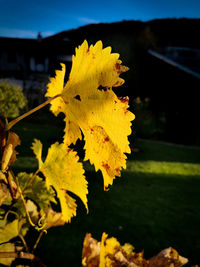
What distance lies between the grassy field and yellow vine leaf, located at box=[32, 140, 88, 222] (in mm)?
2003

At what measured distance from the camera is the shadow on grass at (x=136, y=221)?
2424mm

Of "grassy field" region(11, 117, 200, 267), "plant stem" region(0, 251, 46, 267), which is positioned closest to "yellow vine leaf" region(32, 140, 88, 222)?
"plant stem" region(0, 251, 46, 267)

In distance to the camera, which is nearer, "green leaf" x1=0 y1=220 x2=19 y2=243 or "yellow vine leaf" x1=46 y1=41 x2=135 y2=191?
"yellow vine leaf" x1=46 y1=41 x2=135 y2=191

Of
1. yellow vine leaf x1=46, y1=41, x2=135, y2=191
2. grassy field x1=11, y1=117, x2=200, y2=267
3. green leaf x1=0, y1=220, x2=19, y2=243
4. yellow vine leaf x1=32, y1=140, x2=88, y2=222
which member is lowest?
grassy field x1=11, y1=117, x2=200, y2=267

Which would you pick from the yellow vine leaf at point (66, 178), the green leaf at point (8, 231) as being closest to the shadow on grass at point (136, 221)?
the green leaf at point (8, 231)

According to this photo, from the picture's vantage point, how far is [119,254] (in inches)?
21.4

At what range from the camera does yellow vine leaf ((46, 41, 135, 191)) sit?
1.08 feet

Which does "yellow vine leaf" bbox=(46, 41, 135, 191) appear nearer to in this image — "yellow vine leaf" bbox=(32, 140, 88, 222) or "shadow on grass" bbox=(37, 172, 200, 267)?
"yellow vine leaf" bbox=(32, 140, 88, 222)

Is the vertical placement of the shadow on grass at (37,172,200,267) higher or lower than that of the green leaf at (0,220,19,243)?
lower

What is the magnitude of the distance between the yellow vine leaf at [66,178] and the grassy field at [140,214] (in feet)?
6.57

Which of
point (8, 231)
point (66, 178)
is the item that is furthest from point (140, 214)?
point (66, 178)

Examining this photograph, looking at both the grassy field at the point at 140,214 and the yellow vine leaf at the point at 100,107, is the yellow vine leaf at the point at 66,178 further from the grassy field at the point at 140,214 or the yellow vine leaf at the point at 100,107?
the grassy field at the point at 140,214

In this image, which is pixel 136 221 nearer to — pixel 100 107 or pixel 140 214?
pixel 140 214

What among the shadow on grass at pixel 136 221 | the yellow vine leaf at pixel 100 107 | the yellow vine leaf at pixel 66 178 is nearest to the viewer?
the yellow vine leaf at pixel 100 107
